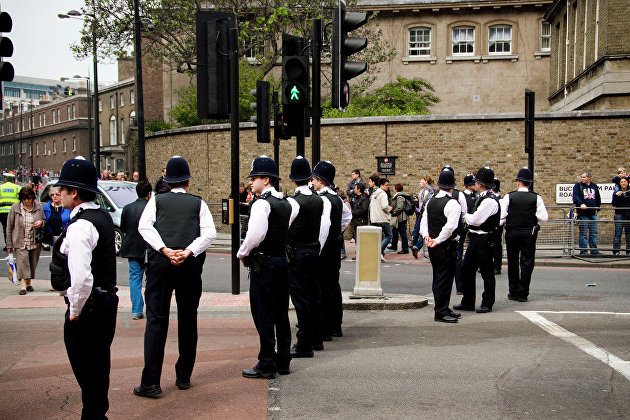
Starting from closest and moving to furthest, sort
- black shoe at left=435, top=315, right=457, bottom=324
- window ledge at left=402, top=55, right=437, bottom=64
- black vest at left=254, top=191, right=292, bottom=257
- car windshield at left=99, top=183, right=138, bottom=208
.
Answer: black vest at left=254, top=191, right=292, bottom=257, black shoe at left=435, top=315, right=457, bottom=324, car windshield at left=99, top=183, right=138, bottom=208, window ledge at left=402, top=55, right=437, bottom=64

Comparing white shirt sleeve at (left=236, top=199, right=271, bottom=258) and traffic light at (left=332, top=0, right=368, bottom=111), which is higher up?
traffic light at (left=332, top=0, right=368, bottom=111)

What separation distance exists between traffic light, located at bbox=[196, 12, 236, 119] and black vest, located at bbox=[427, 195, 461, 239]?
3.63 metres

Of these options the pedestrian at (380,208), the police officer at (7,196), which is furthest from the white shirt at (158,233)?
the police officer at (7,196)

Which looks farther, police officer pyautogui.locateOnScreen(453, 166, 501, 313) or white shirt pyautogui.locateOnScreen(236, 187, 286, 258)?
police officer pyautogui.locateOnScreen(453, 166, 501, 313)

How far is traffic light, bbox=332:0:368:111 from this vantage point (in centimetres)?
952

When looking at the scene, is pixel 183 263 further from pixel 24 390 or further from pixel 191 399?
pixel 24 390

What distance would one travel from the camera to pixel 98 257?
473cm

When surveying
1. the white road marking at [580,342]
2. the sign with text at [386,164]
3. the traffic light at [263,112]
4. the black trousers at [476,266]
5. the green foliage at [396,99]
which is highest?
the green foliage at [396,99]

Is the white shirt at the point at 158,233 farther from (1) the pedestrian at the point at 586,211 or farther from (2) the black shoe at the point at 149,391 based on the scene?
(1) the pedestrian at the point at 586,211

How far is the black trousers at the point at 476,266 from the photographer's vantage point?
32.7ft

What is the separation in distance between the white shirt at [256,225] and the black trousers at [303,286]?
0.92 metres

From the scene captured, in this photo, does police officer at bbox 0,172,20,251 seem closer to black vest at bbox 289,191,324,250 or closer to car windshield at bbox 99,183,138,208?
car windshield at bbox 99,183,138,208

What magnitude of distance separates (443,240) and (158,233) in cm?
438

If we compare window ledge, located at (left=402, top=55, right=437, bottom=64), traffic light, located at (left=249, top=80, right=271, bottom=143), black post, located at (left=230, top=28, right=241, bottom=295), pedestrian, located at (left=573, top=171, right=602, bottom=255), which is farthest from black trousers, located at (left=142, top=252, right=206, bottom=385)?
window ledge, located at (left=402, top=55, right=437, bottom=64)
